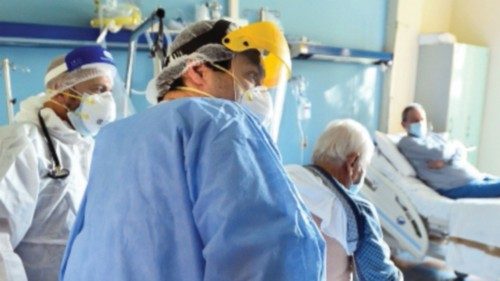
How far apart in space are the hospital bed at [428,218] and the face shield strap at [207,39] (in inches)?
103

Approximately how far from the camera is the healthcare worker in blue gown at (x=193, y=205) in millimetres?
660

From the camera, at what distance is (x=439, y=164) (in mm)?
3566

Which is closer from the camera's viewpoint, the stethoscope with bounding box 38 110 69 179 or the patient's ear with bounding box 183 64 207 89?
the patient's ear with bounding box 183 64 207 89

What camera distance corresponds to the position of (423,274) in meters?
3.38

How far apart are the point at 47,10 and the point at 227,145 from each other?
2.00 m

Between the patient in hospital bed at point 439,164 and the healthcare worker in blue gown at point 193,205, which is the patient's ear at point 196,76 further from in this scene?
the patient in hospital bed at point 439,164

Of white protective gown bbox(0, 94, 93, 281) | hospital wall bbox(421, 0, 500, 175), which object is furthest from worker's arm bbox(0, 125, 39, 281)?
hospital wall bbox(421, 0, 500, 175)

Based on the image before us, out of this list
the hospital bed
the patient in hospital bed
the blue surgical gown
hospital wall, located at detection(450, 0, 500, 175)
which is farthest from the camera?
hospital wall, located at detection(450, 0, 500, 175)

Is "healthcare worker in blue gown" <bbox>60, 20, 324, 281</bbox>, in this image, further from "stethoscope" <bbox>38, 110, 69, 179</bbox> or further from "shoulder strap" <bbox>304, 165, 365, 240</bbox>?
"shoulder strap" <bbox>304, 165, 365, 240</bbox>

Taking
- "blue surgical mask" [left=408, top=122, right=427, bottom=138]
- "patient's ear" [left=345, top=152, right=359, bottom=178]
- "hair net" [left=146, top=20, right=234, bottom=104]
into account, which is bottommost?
"blue surgical mask" [left=408, top=122, right=427, bottom=138]

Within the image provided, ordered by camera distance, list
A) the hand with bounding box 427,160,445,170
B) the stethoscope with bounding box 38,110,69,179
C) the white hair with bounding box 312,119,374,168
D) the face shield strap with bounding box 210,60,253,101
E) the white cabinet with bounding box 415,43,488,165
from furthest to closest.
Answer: the white cabinet with bounding box 415,43,488,165
the hand with bounding box 427,160,445,170
the white hair with bounding box 312,119,374,168
the stethoscope with bounding box 38,110,69,179
the face shield strap with bounding box 210,60,253,101

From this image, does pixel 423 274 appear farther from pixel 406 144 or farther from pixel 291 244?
pixel 291 244

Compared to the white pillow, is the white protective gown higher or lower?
higher

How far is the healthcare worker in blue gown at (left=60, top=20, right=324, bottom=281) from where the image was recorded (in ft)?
2.16
